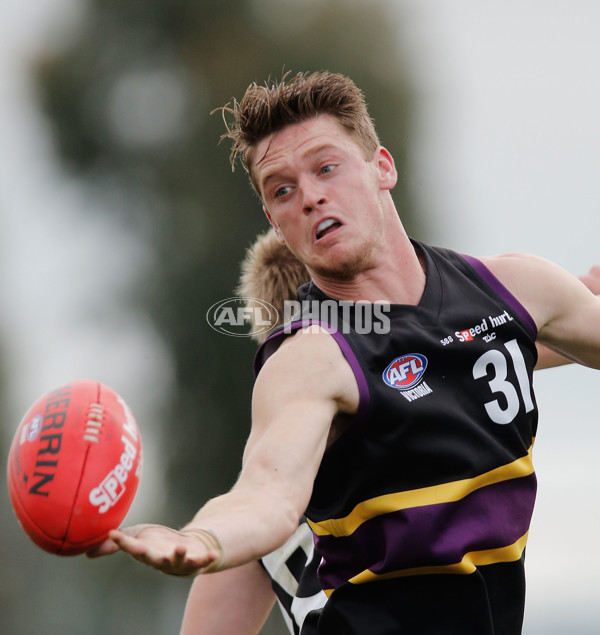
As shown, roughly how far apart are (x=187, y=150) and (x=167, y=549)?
1087 centimetres

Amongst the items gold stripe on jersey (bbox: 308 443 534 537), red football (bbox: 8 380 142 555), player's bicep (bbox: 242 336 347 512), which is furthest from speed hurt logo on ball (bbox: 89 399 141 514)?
gold stripe on jersey (bbox: 308 443 534 537)

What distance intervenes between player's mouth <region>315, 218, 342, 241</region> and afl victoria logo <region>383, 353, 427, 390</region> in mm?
560

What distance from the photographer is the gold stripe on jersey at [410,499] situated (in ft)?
10.3

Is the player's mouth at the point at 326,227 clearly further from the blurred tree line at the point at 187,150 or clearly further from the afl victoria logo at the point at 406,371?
the blurred tree line at the point at 187,150

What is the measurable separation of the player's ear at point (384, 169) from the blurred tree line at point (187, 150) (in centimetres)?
752

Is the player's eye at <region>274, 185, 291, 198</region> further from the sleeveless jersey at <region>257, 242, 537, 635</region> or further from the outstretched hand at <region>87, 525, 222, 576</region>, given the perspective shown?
the outstretched hand at <region>87, 525, 222, 576</region>

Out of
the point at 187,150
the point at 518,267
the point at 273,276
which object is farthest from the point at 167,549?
the point at 187,150

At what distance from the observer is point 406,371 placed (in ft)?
10.5

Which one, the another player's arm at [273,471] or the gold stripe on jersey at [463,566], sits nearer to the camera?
the another player's arm at [273,471]

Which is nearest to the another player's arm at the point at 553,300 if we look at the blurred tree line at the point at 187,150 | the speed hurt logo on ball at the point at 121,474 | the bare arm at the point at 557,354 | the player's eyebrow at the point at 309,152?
the bare arm at the point at 557,354

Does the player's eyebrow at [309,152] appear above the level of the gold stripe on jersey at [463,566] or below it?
above

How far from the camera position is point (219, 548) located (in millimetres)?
2355

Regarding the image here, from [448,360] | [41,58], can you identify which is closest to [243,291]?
[448,360]

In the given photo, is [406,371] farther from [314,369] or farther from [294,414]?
[294,414]
